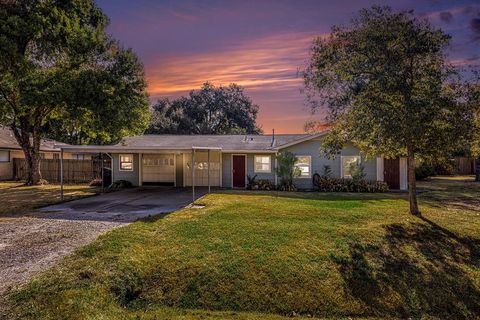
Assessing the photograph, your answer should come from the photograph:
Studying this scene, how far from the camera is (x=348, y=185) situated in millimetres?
18859

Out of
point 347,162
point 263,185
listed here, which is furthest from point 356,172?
point 263,185

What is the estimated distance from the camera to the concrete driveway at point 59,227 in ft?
22.6

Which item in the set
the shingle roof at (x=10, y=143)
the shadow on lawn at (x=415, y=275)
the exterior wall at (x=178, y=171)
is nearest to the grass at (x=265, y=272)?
the shadow on lawn at (x=415, y=275)

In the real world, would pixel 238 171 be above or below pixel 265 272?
above

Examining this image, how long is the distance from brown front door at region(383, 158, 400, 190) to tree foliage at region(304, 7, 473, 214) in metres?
8.29

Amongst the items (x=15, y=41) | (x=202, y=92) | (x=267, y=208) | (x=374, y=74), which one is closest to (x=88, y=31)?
(x=15, y=41)

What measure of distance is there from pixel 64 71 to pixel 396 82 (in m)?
18.0

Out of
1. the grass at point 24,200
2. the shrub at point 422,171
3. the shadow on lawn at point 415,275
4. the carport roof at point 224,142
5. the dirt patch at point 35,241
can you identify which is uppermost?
the carport roof at point 224,142

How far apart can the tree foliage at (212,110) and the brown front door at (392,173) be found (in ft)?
89.5

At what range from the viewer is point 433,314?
21.6ft

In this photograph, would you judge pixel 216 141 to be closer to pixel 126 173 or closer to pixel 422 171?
pixel 126 173

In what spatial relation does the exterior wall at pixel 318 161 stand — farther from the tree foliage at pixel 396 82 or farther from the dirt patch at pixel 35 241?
the dirt patch at pixel 35 241

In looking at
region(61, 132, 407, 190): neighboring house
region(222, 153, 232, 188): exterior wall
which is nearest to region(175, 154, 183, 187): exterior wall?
region(61, 132, 407, 190): neighboring house

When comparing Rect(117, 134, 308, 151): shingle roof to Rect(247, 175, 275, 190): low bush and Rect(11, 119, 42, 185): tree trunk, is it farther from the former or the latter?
Rect(11, 119, 42, 185): tree trunk
